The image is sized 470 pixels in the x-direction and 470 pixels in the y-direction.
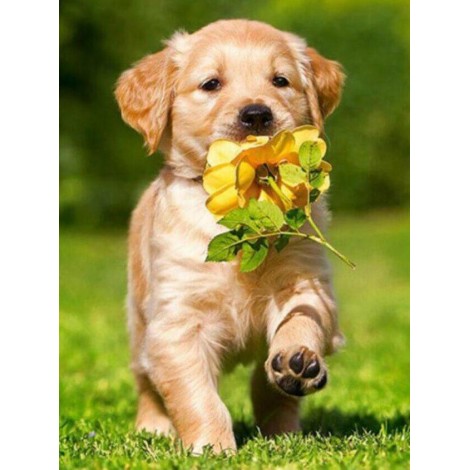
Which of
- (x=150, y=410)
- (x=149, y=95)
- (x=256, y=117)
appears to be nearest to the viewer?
(x=256, y=117)

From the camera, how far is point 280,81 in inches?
151

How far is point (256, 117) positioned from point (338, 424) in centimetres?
142

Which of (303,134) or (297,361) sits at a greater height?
(303,134)

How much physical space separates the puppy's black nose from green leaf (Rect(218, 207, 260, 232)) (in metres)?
0.33

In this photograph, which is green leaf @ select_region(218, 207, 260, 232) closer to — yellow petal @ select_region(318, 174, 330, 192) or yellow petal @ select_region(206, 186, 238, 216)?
yellow petal @ select_region(206, 186, 238, 216)

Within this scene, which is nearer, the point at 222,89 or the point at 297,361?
the point at 297,361

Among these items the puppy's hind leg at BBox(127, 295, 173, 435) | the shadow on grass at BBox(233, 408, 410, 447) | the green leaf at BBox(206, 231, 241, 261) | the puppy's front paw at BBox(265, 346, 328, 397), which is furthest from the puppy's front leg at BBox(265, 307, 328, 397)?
the puppy's hind leg at BBox(127, 295, 173, 435)

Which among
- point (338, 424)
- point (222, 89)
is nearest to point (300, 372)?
point (338, 424)

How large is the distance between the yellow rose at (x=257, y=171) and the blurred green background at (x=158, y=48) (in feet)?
20.2

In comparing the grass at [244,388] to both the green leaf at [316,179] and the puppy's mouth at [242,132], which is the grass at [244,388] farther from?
the puppy's mouth at [242,132]

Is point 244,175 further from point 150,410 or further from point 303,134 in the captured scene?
point 150,410
